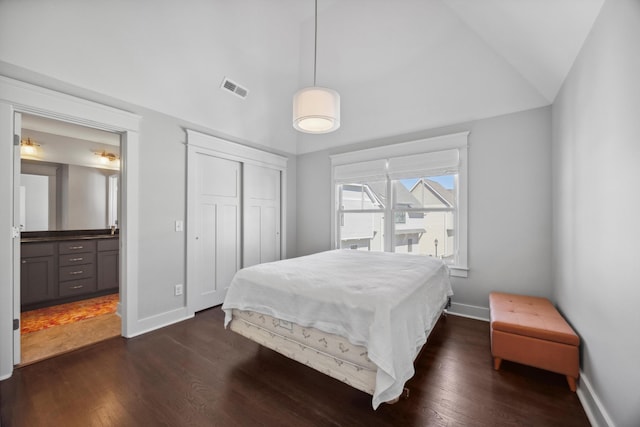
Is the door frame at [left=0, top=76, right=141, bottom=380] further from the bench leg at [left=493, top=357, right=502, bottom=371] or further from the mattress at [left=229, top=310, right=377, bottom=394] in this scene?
the bench leg at [left=493, top=357, right=502, bottom=371]

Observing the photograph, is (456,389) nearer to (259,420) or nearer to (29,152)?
(259,420)

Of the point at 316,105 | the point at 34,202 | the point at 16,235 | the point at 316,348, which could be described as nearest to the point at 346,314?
the point at 316,348

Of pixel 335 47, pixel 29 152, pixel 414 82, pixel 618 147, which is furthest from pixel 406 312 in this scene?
pixel 29 152

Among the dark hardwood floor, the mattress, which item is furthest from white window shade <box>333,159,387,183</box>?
the mattress

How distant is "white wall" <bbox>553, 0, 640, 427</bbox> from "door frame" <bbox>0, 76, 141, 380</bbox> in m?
3.71

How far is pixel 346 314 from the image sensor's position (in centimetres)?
165

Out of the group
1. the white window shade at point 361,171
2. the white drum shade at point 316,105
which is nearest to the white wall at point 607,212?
the white drum shade at point 316,105

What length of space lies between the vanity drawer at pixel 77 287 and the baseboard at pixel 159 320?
181cm

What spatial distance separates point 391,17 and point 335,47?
805 mm

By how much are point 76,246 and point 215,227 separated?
2.06 m

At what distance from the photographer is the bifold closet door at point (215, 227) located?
3330 mm

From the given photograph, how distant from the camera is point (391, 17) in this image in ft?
9.57

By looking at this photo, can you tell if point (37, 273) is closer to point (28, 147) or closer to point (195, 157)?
point (28, 147)

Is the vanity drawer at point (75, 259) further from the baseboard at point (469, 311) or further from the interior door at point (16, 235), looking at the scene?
the baseboard at point (469, 311)
